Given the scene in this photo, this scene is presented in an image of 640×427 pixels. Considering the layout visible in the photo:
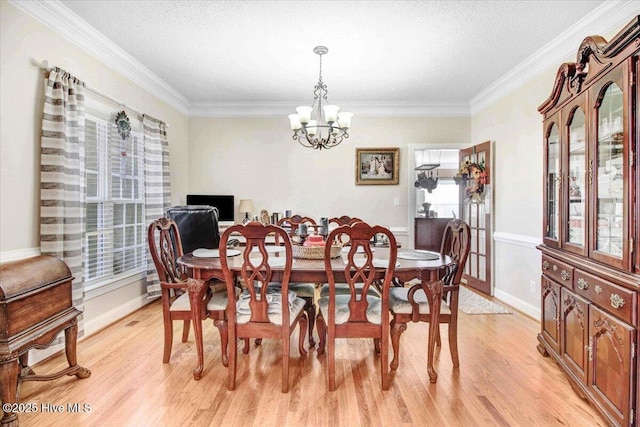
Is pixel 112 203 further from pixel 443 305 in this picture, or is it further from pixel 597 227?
pixel 597 227

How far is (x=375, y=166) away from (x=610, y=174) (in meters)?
3.47

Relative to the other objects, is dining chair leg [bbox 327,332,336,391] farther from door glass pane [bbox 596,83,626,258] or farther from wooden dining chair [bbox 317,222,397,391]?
door glass pane [bbox 596,83,626,258]

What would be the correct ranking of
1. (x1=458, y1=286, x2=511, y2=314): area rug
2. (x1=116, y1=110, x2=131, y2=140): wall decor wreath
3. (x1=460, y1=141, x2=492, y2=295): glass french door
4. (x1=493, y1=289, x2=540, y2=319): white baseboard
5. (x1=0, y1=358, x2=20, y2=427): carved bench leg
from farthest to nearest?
(x1=460, y1=141, x2=492, y2=295): glass french door, (x1=458, y1=286, x2=511, y2=314): area rug, (x1=493, y1=289, x2=540, y2=319): white baseboard, (x1=116, y1=110, x2=131, y2=140): wall decor wreath, (x1=0, y1=358, x2=20, y2=427): carved bench leg

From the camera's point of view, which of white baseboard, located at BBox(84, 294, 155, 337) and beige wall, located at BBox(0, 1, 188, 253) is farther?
white baseboard, located at BBox(84, 294, 155, 337)

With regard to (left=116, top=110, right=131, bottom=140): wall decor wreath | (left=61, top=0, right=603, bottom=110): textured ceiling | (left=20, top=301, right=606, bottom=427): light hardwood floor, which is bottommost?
(left=20, top=301, right=606, bottom=427): light hardwood floor

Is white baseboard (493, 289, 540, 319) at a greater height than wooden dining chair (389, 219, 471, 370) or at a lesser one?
lesser

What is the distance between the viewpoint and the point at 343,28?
294 cm

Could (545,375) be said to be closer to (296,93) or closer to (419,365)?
(419,365)

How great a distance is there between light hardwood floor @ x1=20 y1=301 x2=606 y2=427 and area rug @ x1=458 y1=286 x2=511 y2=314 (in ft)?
2.80

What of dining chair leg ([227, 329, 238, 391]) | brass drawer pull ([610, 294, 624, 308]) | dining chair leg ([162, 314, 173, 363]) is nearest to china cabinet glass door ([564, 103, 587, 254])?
brass drawer pull ([610, 294, 624, 308])

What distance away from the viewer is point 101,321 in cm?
326

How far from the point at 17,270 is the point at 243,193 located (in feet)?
11.3

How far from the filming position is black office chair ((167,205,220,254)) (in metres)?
3.56

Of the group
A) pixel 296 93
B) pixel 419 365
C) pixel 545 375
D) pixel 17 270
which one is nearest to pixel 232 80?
pixel 296 93
